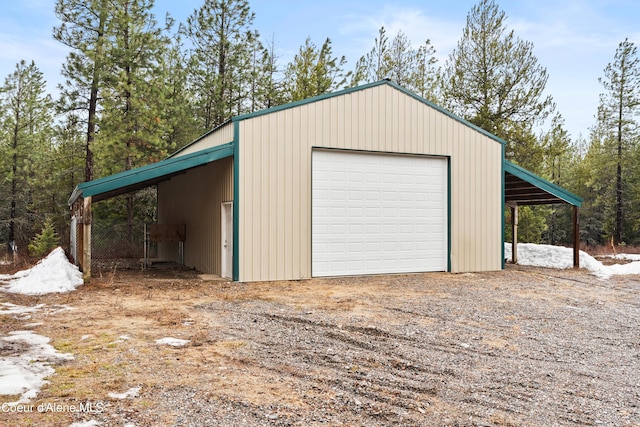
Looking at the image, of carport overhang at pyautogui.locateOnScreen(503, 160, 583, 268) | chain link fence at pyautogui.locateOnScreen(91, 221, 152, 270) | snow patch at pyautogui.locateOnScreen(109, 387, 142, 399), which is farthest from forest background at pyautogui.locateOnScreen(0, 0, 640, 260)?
snow patch at pyautogui.locateOnScreen(109, 387, 142, 399)

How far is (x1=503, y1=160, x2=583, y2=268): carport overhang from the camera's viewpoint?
1313 centimetres

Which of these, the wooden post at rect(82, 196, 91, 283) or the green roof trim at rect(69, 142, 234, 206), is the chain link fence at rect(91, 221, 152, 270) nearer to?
the wooden post at rect(82, 196, 91, 283)

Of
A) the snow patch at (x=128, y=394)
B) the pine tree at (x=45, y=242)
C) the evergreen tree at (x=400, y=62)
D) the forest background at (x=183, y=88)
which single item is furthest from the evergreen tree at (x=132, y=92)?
the snow patch at (x=128, y=394)

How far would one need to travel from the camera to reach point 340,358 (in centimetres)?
473

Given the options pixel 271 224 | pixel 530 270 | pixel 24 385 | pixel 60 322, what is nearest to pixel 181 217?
pixel 271 224

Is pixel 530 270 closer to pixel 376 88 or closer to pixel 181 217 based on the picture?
pixel 376 88

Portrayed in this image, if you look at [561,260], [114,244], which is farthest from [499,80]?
[114,244]

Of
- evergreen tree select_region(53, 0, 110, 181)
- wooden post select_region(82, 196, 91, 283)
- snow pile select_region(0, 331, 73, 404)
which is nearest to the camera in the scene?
snow pile select_region(0, 331, 73, 404)

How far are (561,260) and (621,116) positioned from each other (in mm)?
18881

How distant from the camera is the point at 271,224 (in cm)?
1045

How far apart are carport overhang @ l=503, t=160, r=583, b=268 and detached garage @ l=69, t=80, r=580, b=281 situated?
559 mm

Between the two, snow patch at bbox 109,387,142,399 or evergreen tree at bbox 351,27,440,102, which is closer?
snow patch at bbox 109,387,142,399

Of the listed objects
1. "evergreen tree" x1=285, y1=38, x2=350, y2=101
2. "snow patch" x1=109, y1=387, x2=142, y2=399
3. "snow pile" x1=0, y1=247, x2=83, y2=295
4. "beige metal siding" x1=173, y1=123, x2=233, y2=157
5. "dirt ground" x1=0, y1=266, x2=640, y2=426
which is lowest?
"dirt ground" x1=0, y1=266, x2=640, y2=426

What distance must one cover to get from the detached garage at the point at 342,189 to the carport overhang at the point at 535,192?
559 millimetres
